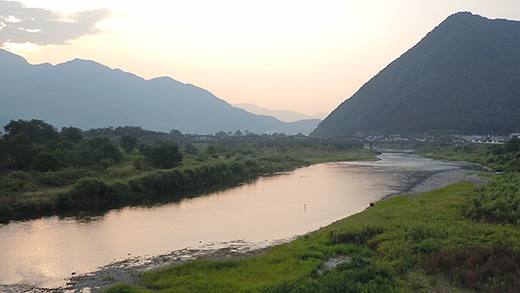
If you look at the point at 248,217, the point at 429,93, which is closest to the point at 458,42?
the point at 429,93

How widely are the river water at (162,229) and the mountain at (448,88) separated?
111 m

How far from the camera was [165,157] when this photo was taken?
41625 mm

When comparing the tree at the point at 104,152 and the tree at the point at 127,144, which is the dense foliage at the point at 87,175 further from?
the tree at the point at 127,144

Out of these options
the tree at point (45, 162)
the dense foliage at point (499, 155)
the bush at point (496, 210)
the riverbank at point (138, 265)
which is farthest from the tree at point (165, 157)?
the dense foliage at point (499, 155)

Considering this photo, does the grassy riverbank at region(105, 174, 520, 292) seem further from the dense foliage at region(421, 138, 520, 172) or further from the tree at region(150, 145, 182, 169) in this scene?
the dense foliage at region(421, 138, 520, 172)

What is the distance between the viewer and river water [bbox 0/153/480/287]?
49.1 ft

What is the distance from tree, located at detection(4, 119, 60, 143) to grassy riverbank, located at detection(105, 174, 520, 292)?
41615 mm

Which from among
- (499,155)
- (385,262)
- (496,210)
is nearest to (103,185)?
(385,262)

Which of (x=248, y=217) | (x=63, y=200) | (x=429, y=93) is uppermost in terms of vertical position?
(x=429, y=93)

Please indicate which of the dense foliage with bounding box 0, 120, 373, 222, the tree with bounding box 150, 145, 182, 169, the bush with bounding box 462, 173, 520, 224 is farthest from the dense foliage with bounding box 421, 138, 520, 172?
the tree with bounding box 150, 145, 182, 169

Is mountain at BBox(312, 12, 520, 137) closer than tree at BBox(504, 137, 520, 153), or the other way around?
tree at BBox(504, 137, 520, 153)

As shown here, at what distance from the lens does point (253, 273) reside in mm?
11664

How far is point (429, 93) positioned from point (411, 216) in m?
143

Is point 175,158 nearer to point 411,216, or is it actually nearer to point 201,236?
point 201,236
